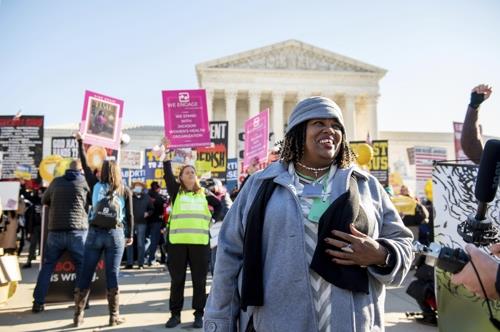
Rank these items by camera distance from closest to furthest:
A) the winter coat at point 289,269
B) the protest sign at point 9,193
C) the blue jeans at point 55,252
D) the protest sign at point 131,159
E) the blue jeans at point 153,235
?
the winter coat at point 289,269
the blue jeans at point 55,252
the protest sign at point 9,193
the blue jeans at point 153,235
the protest sign at point 131,159

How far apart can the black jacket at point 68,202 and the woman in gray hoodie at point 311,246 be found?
439 centimetres

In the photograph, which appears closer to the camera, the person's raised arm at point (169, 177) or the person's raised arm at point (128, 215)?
the person's raised arm at point (169, 177)

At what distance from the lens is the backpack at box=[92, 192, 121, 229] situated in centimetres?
500

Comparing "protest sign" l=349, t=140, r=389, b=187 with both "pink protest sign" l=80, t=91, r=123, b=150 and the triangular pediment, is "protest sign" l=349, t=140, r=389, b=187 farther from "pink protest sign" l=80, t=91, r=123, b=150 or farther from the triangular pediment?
the triangular pediment

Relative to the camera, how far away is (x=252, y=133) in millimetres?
10383

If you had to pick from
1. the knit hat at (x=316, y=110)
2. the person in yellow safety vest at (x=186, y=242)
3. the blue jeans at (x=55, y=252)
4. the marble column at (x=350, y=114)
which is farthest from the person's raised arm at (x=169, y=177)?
the marble column at (x=350, y=114)

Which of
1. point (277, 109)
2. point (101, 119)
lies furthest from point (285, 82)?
point (101, 119)

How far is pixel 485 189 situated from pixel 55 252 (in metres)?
5.50

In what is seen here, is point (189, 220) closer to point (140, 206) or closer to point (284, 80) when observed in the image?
point (140, 206)

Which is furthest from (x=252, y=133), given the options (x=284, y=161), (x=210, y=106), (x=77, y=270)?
(x=210, y=106)

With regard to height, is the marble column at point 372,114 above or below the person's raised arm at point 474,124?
above

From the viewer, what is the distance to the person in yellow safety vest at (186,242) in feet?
16.1

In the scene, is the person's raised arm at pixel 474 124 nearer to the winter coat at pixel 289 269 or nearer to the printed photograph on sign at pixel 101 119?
the winter coat at pixel 289 269

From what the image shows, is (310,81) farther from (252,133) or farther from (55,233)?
(55,233)
